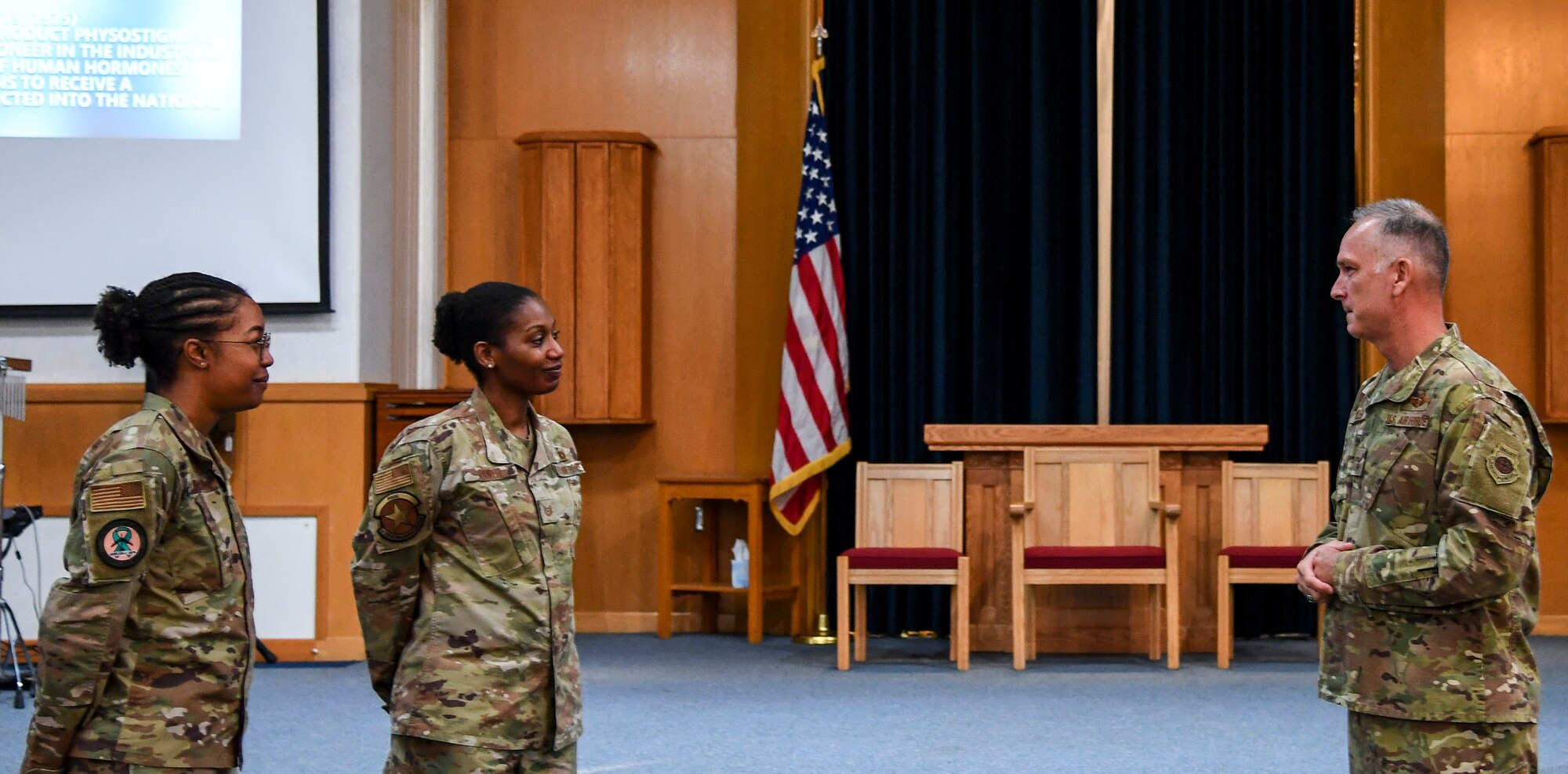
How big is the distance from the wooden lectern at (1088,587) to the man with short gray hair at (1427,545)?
13.3ft

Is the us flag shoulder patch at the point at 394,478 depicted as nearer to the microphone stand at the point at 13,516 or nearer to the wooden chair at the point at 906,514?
the microphone stand at the point at 13,516

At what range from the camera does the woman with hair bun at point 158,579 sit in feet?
6.17

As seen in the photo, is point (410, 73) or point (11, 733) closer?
point (11, 733)

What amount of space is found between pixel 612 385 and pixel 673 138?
4.23ft

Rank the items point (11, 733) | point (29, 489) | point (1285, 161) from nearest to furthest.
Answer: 1. point (11, 733)
2. point (29, 489)
3. point (1285, 161)

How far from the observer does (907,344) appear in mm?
7062

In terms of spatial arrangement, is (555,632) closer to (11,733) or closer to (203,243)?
(11,733)

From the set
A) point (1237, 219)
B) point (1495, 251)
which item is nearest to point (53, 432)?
point (1237, 219)

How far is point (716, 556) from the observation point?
23.6 ft

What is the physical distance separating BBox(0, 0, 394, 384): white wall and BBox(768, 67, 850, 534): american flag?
186 centimetres

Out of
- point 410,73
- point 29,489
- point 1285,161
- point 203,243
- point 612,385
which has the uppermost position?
point 410,73

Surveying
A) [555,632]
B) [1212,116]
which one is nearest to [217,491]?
[555,632]

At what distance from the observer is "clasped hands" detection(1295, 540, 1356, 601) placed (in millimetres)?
2127

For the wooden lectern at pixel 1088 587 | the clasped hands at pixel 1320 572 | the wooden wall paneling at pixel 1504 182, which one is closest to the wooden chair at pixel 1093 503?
the wooden lectern at pixel 1088 587
